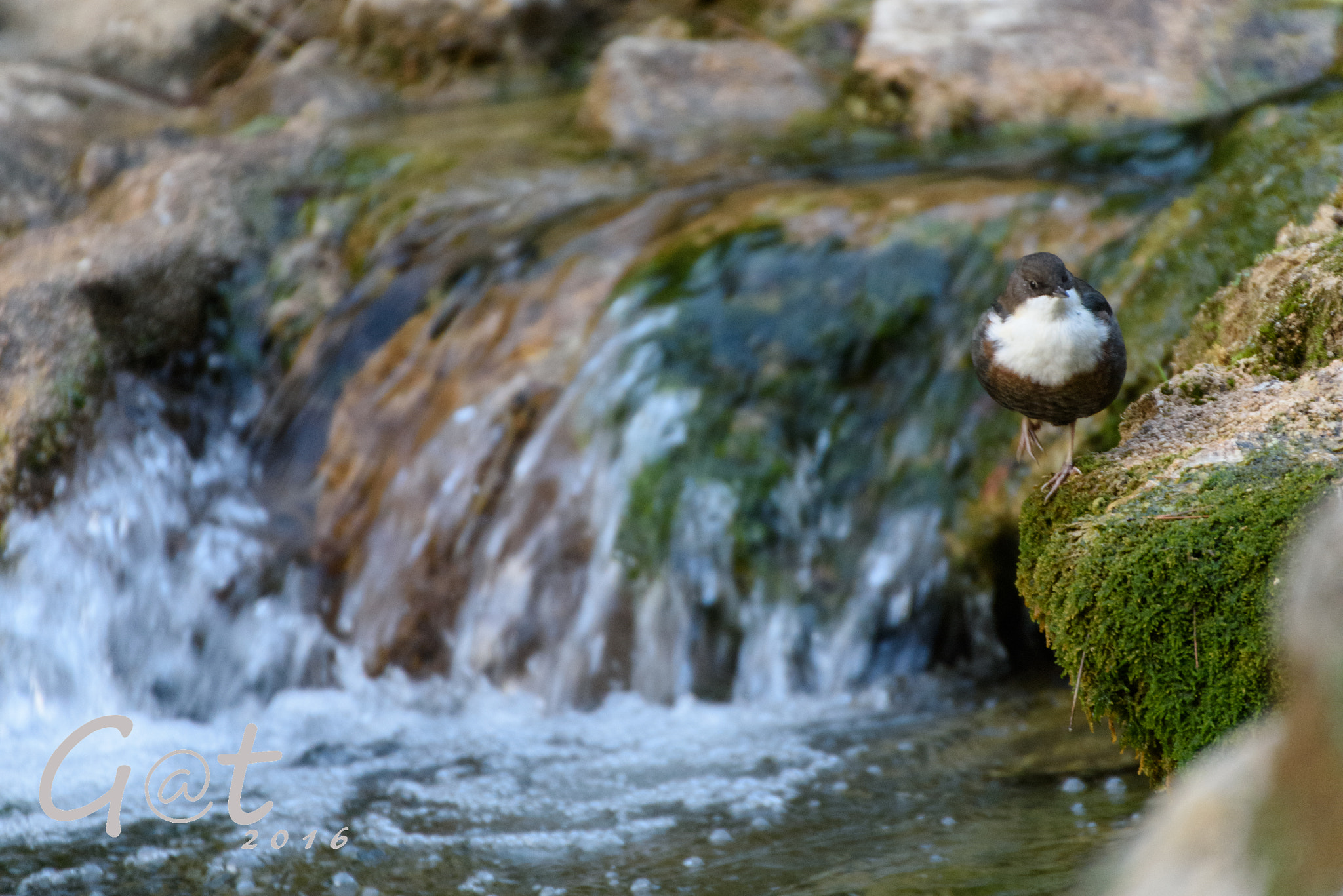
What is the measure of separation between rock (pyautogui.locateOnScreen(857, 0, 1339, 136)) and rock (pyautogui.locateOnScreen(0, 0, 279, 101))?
600 centimetres

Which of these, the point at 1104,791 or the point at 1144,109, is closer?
the point at 1104,791

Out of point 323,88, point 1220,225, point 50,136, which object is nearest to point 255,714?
point 1220,225

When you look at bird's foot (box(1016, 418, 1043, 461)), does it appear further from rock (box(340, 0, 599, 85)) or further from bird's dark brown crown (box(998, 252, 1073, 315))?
rock (box(340, 0, 599, 85))

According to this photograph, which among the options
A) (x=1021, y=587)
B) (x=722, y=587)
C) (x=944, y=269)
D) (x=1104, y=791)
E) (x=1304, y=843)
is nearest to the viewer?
(x=1304, y=843)

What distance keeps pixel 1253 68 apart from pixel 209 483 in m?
6.19

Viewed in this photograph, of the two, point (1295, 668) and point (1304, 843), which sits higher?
point (1295, 668)

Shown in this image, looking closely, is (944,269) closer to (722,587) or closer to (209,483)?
(722,587)

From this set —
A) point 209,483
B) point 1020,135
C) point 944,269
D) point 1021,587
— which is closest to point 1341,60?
point 1020,135

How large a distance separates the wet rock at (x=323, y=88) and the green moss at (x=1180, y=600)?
7798 millimetres

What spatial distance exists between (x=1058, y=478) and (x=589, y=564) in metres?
2.58

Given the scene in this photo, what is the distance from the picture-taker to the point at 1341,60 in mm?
6445

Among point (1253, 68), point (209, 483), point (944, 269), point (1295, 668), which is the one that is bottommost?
point (209, 483)

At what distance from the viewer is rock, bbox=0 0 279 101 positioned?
10.0 metres

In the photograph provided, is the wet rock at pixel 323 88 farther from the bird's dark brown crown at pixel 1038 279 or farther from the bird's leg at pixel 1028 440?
the bird's dark brown crown at pixel 1038 279
